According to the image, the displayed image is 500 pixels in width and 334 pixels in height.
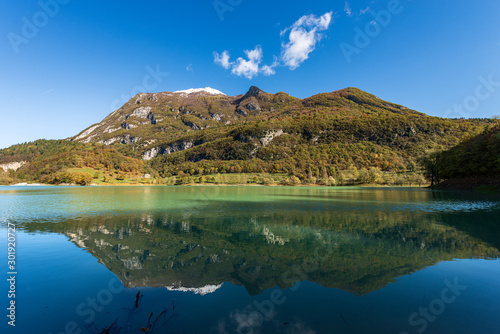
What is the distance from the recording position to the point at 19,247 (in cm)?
1164

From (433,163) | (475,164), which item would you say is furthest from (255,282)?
(433,163)

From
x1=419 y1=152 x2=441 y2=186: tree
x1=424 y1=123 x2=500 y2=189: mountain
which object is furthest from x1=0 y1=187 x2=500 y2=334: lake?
x1=419 y1=152 x2=441 y2=186: tree

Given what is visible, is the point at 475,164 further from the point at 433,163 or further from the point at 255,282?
the point at 255,282

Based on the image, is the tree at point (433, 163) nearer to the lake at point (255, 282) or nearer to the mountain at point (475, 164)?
the mountain at point (475, 164)

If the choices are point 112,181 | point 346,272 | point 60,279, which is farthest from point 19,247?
point 112,181

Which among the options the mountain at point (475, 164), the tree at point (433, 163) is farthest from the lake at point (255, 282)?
the tree at point (433, 163)

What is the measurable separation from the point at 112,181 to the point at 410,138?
230 m

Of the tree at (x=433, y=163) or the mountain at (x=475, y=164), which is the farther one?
the tree at (x=433, y=163)

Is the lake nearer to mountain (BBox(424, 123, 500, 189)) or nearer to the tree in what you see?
mountain (BBox(424, 123, 500, 189))

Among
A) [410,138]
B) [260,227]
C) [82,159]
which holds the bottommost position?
[260,227]

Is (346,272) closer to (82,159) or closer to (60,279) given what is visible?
(60,279)

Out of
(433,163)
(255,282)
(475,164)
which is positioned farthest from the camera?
(433,163)

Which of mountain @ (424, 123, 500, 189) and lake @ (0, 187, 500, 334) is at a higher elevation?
mountain @ (424, 123, 500, 189)

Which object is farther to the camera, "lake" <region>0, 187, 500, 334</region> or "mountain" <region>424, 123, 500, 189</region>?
"mountain" <region>424, 123, 500, 189</region>
